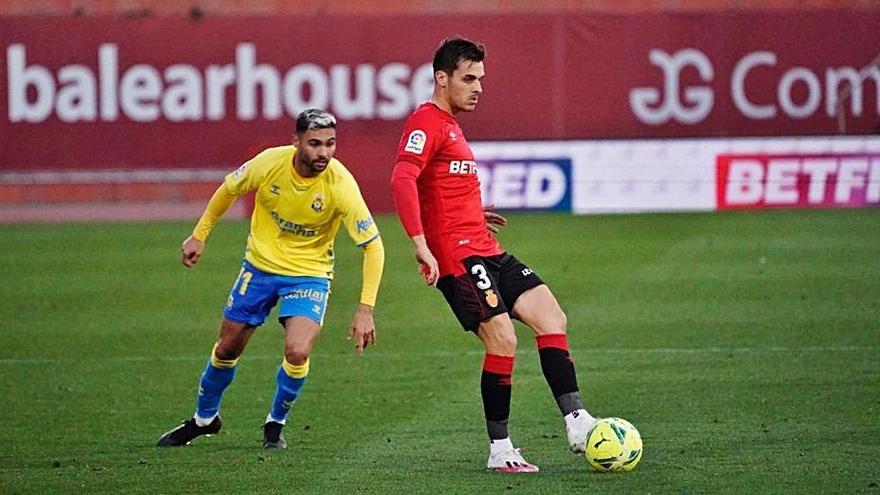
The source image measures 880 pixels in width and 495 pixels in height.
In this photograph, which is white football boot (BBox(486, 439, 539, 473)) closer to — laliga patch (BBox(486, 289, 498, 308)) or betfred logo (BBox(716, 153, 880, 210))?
laliga patch (BBox(486, 289, 498, 308))

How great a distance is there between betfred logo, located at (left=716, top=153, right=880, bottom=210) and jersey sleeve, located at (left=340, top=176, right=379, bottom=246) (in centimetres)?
1532

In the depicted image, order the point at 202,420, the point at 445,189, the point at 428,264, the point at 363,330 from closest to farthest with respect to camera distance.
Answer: the point at 428,264 < the point at 363,330 < the point at 445,189 < the point at 202,420

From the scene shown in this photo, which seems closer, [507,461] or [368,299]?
[507,461]

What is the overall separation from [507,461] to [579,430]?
37cm

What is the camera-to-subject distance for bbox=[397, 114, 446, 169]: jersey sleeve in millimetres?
7969

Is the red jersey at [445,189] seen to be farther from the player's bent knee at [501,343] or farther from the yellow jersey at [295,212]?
the yellow jersey at [295,212]

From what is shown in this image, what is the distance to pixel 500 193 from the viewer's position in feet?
77.2

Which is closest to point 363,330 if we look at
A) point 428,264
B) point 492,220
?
point 428,264

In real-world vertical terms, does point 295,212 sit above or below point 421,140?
below

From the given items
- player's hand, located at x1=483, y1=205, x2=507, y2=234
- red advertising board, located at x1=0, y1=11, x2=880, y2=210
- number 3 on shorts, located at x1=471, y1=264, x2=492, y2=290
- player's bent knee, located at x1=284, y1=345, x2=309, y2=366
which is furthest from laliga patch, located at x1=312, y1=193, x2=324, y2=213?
red advertising board, located at x1=0, y1=11, x2=880, y2=210

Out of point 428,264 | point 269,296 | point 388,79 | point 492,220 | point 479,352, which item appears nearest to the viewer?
point 428,264

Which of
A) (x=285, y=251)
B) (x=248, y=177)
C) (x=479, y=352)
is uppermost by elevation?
(x=248, y=177)

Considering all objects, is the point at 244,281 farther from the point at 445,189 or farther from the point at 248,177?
the point at 445,189

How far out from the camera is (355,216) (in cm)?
870
